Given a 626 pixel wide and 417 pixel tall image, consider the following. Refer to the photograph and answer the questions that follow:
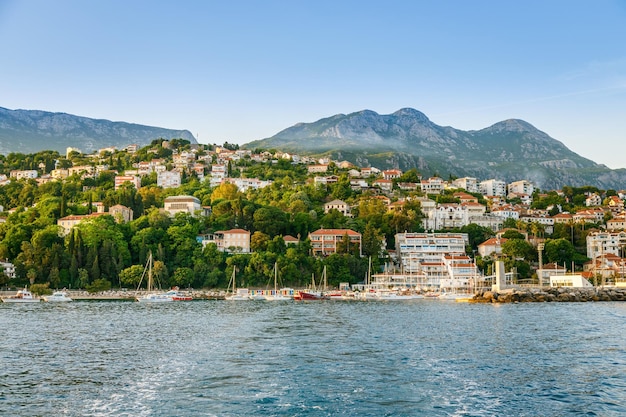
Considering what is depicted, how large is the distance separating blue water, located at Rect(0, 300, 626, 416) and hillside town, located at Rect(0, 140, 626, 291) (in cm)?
3923

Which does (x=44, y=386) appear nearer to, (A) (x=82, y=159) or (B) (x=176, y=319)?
(B) (x=176, y=319)

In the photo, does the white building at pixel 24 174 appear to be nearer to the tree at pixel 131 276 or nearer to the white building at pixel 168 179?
the white building at pixel 168 179

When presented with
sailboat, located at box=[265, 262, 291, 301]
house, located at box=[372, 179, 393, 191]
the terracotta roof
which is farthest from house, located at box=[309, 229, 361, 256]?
house, located at box=[372, 179, 393, 191]

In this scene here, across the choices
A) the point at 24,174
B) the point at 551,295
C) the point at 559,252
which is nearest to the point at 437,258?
the point at 559,252

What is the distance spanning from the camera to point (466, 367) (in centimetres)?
2041

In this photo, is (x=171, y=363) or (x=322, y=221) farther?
(x=322, y=221)

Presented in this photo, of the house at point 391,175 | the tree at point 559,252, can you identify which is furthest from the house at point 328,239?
the house at point 391,175

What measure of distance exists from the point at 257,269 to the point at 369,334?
150ft

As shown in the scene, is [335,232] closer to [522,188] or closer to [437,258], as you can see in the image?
[437,258]

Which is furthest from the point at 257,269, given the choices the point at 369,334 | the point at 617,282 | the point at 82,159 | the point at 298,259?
the point at 82,159

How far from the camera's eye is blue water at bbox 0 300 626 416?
15.2m

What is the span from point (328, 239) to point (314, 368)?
6423 centimetres

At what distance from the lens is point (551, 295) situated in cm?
6016

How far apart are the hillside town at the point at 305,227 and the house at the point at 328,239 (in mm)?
177
